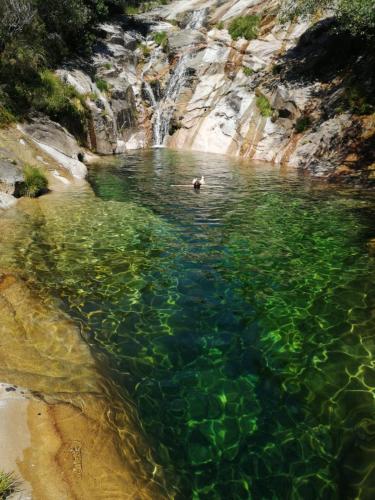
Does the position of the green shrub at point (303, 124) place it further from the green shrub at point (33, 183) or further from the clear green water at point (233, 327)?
the green shrub at point (33, 183)

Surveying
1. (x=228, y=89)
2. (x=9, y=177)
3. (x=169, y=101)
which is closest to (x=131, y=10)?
(x=169, y=101)

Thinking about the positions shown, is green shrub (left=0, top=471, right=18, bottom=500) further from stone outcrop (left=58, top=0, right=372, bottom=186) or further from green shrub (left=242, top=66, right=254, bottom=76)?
green shrub (left=242, top=66, right=254, bottom=76)

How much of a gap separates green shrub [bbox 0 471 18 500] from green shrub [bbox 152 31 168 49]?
172 ft

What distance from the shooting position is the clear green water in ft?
15.7

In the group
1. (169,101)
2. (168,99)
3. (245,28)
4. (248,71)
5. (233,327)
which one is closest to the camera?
(233,327)

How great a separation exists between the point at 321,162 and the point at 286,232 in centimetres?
1513

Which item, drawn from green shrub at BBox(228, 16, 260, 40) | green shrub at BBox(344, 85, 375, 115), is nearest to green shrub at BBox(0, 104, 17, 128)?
green shrub at BBox(344, 85, 375, 115)

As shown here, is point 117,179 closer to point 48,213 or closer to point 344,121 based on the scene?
point 48,213

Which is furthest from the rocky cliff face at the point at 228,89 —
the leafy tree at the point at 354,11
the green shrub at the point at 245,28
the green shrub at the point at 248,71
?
the leafy tree at the point at 354,11

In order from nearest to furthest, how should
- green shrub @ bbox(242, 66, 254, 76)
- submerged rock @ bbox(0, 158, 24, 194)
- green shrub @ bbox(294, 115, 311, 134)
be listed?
submerged rock @ bbox(0, 158, 24, 194) → green shrub @ bbox(294, 115, 311, 134) → green shrub @ bbox(242, 66, 254, 76)

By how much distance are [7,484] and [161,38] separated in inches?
2146

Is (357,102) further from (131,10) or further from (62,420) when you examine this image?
(131,10)

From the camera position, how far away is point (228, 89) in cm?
3856

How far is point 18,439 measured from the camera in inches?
153
